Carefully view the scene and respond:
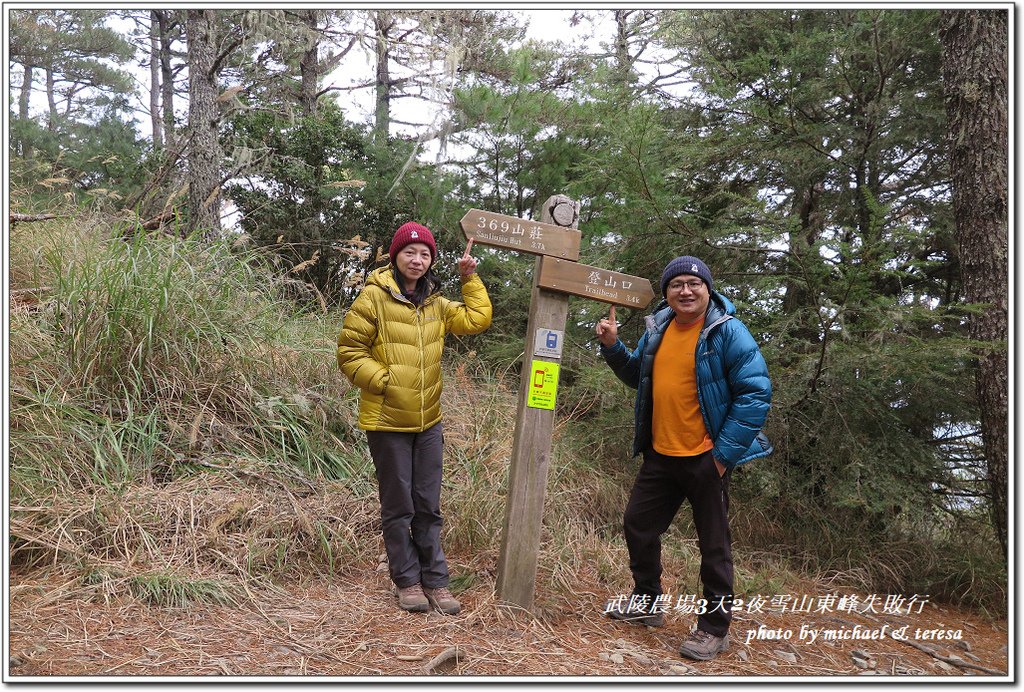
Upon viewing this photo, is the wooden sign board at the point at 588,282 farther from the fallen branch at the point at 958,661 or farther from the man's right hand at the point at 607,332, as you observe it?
the fallen branch at the point at 958,661

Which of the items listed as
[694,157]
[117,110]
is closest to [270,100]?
[117,110]

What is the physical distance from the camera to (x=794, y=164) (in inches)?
217

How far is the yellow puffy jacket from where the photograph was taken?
3.64 meters

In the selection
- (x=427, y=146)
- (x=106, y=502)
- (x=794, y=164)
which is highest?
(x=427, y=146)

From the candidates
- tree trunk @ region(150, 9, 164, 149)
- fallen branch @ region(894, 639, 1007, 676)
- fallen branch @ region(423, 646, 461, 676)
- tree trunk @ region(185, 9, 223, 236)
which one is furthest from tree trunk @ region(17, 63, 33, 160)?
fallen branch @ region(894, 639, 1007, 676)

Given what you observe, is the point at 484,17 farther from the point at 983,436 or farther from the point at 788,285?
the point at 983,436

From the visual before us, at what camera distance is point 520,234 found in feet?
12.5

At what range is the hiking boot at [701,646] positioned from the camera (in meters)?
3.47

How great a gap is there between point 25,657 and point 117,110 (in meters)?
16.2

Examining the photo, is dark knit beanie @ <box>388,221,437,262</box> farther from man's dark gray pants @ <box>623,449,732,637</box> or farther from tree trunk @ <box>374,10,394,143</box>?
tree trunk @ <box>374,10,394,143</box>

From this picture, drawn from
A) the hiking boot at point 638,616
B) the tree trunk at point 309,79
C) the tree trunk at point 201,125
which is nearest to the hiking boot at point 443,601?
the hiking boot at point 638,616

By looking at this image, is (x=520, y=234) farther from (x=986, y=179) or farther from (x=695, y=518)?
(x=986, y=179)

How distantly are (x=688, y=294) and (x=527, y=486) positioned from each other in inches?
51.7

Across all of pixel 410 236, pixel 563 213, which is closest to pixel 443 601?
pixel 410 236
